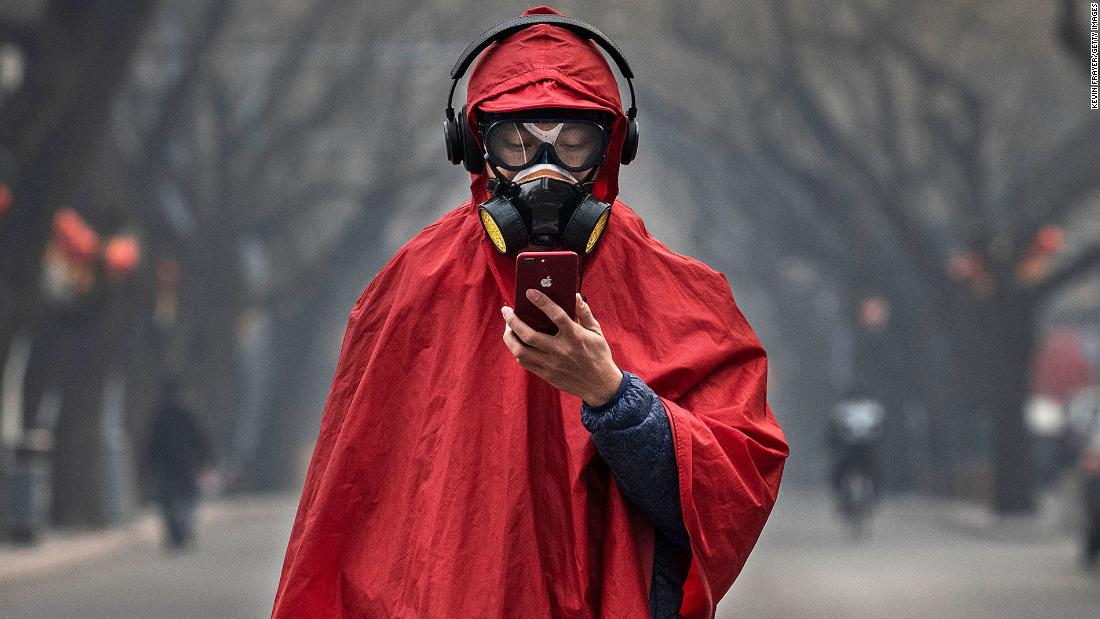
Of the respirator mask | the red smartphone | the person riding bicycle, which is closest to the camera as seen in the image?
the red smartphone

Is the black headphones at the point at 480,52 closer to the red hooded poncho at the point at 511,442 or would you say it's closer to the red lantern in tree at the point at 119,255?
the red hooded poncho at the point at 511,442

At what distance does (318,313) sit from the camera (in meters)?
33.9

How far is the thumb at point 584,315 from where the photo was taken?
9.96 ft

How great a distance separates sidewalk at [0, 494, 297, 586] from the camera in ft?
51.9

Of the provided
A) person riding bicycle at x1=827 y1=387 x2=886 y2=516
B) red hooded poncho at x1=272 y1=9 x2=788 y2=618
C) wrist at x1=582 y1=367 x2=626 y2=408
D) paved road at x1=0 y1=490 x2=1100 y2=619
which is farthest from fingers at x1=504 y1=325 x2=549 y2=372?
person riding bicycle at x1=827 y1=387 x2=886 y2=516

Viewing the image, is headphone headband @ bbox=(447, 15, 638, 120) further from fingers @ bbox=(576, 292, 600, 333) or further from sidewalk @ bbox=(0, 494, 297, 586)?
sidewalk @ bbox=(0, 494, 297, 586)

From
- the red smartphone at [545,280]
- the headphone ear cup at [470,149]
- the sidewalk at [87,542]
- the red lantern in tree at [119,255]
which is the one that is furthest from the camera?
the red lantern in tree at [119,255]

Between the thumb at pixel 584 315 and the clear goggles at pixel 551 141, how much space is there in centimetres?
44

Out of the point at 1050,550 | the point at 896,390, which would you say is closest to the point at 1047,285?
the point at 1050,550

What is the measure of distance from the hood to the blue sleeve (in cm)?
50

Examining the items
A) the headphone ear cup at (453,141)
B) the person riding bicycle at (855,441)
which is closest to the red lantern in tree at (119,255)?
the person riding bicycle at (855,441)

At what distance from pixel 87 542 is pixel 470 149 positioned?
16.4 metres

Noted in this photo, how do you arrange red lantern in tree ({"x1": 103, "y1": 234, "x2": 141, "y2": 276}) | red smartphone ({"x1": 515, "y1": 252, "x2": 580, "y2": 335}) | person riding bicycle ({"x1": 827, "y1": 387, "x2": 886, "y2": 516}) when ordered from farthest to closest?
person riding bicycle ({"x1": 827, "y1": 387, "x2": 886, "y2": 516})
red lantern in tree ({"x1": 103, "y1": 234, "x2": 141, "y2": 276})
red smartphone ({"x1": 515, "y1": 252, "x2": 580, "y2": 335})

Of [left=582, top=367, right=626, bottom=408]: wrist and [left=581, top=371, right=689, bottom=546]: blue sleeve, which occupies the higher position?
[left=582, top=367, right=626, bottom=408]: wrist
